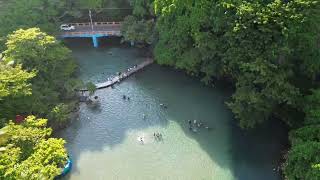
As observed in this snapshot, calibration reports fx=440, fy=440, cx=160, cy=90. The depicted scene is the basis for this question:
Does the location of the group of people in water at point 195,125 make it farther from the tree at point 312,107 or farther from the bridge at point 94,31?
the bridge at point 94,31

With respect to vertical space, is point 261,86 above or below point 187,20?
below

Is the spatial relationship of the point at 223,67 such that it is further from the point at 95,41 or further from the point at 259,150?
the point at 95,41

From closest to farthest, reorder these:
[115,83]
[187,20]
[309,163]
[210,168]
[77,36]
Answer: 1. [309,163]
2. [210,168]
3. [187,20]
4. [115,83]
5. [77,36]

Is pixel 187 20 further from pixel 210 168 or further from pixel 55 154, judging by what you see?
pixel 55 154

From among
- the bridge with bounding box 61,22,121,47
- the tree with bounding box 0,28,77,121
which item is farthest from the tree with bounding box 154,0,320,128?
the bridge with bounding box 61,22,121,47

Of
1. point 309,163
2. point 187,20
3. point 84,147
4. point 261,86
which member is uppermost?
point 187,20

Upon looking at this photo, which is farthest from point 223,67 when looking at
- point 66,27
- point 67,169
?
point 66,27

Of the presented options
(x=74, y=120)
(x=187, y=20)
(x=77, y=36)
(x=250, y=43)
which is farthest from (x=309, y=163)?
(x=77, y=36)
